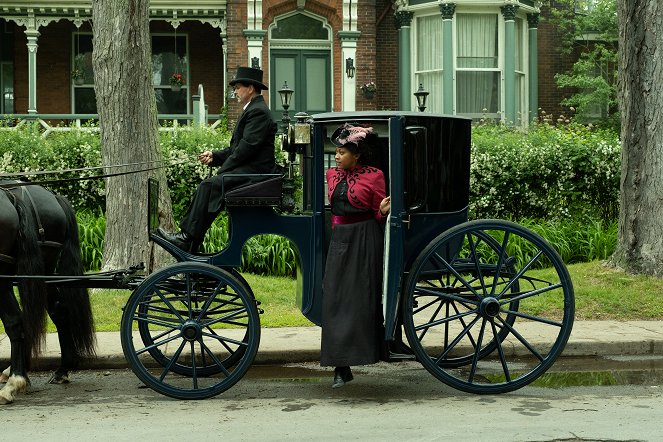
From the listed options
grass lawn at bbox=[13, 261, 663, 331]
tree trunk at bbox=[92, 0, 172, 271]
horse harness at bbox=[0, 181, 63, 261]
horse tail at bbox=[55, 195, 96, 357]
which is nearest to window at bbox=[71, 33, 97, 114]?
tree trunk at bbox=[92, 0, 172, 271]

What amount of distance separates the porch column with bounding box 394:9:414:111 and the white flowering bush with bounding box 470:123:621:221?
824 centimetres

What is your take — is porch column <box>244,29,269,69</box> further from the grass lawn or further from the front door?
the grass lawn

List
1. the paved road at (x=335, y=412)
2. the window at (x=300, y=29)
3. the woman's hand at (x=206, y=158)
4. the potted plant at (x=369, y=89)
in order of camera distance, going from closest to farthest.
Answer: the paved road at (x=335, y=412) < the woman's hand at (x=206, y=158) < the potted plant at (x=369, y=89) < the window at (x=300, y=29)

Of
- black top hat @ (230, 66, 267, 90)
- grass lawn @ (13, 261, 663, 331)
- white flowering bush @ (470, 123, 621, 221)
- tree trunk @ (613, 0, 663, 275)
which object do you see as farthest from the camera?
white flowering bush @ (470, 123, 621, 221)

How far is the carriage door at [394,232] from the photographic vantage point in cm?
685

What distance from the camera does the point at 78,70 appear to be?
2338 cm

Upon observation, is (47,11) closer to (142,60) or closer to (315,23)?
(315,23)

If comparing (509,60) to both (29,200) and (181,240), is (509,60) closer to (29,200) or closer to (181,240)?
(181,240)

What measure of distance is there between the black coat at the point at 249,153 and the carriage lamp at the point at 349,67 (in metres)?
14.7

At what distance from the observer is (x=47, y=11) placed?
22.5 meters

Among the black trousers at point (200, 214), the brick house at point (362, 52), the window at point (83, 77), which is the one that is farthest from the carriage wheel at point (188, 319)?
the window at point (83, 77)

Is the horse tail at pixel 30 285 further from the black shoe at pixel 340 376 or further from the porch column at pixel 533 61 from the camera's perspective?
the porch column at pixel 533 61

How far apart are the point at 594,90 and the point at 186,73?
9.75m

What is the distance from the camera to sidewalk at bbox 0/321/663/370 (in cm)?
854
